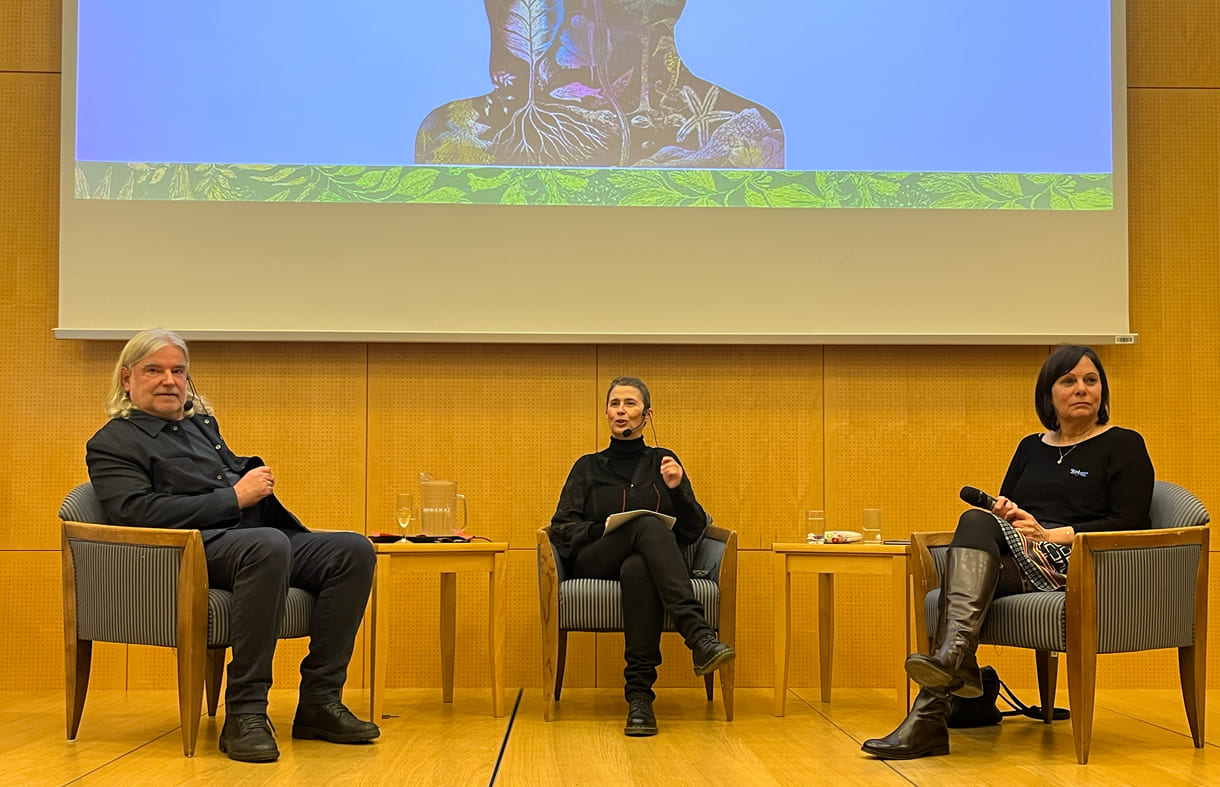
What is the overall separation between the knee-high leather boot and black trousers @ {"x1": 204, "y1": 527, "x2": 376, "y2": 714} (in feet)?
4.98

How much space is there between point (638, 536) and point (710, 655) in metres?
0.44

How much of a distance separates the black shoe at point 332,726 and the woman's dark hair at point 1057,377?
2118 millimetres

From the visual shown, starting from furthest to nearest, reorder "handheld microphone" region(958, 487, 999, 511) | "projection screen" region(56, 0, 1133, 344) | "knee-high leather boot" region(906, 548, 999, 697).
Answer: "projection screen" region(56, 0, 1133, 344)
"handheld microphone" region(958, 487, 999, 511)
"knee-high leather boot" region(906, 548, 999, 697)

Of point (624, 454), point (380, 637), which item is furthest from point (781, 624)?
point (380, 637)

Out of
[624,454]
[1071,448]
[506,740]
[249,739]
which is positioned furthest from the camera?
[624,454]

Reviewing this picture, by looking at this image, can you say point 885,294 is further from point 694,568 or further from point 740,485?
point 694,568

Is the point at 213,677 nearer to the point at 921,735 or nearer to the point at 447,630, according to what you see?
the point at 447,630

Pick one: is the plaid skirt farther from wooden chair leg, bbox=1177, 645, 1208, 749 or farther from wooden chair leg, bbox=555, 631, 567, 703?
wooden chair leg, bbox=555, 631, 567, 703

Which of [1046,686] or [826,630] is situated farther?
[826,630]

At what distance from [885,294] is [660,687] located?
1.65 metres

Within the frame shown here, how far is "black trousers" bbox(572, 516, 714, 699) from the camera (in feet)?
11.6

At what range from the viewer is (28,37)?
4426mm

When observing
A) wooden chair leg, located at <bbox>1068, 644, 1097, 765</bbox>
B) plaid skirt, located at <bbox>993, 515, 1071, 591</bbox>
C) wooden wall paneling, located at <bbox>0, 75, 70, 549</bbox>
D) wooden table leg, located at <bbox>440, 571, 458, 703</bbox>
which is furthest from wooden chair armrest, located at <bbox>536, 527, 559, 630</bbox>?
wooden wall paneling, located at <bbox>0, 75, 70, 549</bbox>

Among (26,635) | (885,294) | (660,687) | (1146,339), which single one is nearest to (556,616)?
(660,687)
